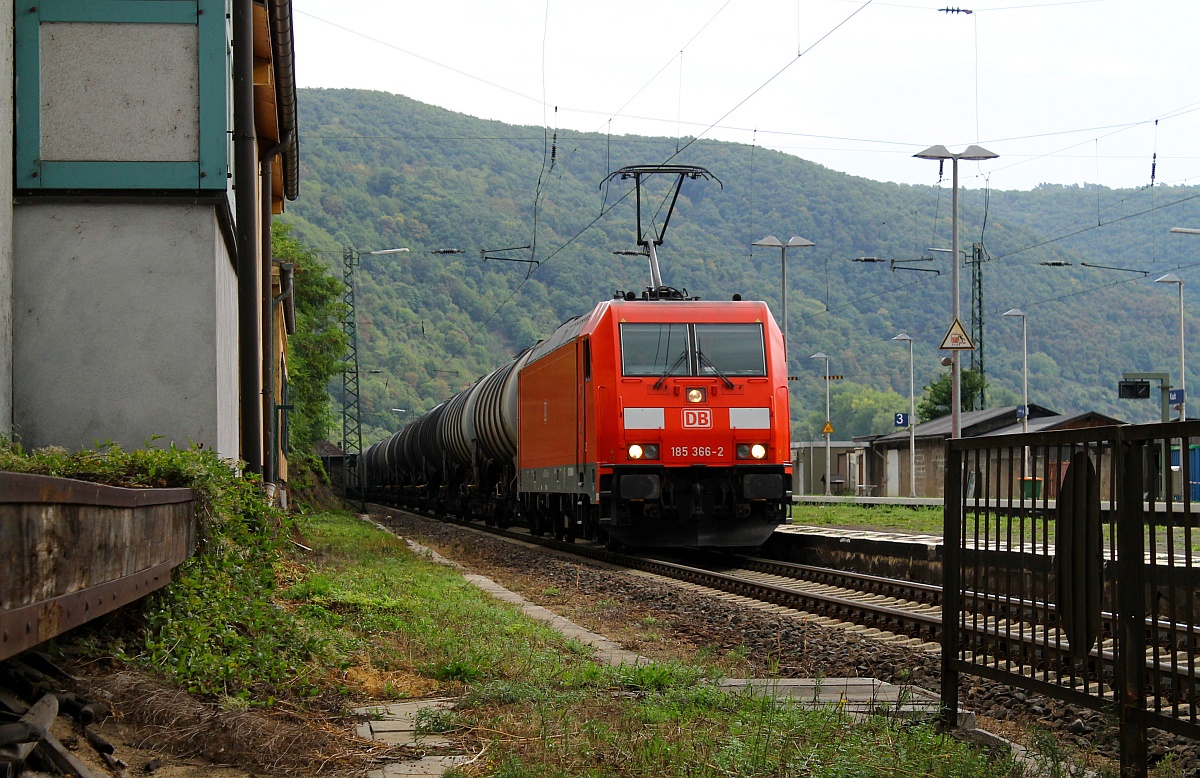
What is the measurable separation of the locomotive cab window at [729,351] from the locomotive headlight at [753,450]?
0.98m

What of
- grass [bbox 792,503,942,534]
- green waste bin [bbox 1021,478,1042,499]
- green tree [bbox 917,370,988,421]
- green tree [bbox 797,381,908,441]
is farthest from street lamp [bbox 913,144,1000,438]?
green tree [bbox 797,381,908,441]

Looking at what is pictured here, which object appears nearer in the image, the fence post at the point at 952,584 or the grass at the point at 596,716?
the grass at the point at 596,716

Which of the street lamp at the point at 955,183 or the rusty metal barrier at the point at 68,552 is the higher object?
the street lamp at the point at 955,183

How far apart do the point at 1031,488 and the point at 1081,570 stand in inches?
20.0

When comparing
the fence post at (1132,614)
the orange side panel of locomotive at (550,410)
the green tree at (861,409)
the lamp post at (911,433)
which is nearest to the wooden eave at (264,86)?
the orange side panel of locomotive at (550,410)

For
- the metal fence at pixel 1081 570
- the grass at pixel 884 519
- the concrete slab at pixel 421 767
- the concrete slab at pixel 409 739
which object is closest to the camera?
the metal fence at pixel 1081 570

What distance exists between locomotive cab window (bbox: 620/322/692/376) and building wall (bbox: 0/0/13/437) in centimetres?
912

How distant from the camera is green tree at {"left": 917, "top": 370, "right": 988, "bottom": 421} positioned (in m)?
57.2

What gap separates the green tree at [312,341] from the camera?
1606 inches

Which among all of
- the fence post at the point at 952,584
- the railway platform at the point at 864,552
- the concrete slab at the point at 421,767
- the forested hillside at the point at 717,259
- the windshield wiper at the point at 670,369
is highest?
the forested hillside at the point at 717,259

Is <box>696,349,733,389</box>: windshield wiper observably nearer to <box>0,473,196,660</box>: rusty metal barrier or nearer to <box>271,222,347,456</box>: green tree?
<box>0,473,196,660</box>: rusty metal barrier

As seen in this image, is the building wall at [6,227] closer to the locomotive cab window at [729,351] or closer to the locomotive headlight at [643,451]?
the locomotive headlight at [643,451]

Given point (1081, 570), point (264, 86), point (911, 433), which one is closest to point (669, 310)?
point (264, 86)

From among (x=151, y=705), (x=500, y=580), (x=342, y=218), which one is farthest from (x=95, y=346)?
(x=342, y=218)
